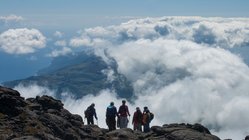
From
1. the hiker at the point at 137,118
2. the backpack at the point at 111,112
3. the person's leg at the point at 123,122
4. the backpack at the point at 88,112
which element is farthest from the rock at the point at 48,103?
the hiker at the point at 137,118

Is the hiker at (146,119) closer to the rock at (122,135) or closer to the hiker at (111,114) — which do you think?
the hiker at (111,114)

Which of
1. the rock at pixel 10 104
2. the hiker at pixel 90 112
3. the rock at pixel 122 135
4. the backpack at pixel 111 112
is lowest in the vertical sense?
the rock at pixel 122 135

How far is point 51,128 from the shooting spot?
149 feet

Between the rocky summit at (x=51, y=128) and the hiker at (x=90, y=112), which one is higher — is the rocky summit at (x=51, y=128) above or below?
below

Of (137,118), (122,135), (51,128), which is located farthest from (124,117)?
(51,128)

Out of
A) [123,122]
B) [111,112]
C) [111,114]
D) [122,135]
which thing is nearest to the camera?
[122,135]

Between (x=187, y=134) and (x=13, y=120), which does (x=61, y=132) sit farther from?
(x=187, y=134)

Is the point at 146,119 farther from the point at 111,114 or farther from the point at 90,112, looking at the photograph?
the point at 90,112

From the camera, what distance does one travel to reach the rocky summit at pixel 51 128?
136 feet

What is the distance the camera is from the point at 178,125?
54250mm

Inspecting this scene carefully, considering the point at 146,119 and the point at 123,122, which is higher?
the point at 123,122

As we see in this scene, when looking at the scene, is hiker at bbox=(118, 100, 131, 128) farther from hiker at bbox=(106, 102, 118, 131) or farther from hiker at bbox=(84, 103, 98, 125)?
hiker at bbox=(84, 103, 98, 125)

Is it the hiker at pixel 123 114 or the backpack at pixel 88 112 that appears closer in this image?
the hiker at pixel 123 114

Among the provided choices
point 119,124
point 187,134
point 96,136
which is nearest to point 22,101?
point 96,136
